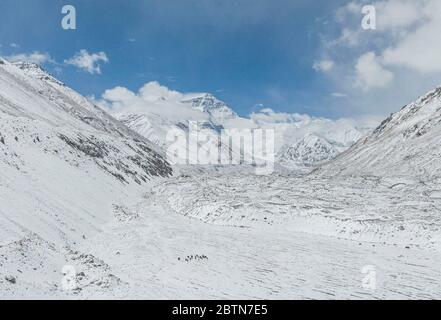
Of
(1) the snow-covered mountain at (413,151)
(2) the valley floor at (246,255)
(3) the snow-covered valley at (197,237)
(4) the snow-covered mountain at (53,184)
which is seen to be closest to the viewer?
(2) the valley floor at (246,255)

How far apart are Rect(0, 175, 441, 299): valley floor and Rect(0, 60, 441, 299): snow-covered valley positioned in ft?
0.30

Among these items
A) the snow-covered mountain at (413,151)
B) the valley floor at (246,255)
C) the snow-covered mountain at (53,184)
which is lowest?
the valley floor at (246,255)

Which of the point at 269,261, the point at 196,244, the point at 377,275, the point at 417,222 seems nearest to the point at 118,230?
the point at 196,244

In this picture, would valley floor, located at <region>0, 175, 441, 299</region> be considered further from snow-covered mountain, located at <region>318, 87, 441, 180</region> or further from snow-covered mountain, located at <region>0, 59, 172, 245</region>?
snow-covered mountain, located at <region>318, 87, 441, 180</region>

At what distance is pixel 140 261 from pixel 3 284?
30.5 ft

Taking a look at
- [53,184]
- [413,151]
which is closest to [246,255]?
[53,184]

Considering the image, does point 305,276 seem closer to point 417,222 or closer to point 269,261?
point 269,261

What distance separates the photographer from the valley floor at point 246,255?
2047 cm

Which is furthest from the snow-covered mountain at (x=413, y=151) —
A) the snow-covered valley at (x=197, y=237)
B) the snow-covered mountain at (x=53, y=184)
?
the snow-covered mountain at (x=53, y=184)

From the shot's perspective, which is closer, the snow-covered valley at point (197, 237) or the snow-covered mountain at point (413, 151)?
the snow-covered valley at point (197, 237)

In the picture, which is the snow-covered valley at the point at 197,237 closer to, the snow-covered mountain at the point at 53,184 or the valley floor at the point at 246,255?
the valley floor at the point at 246,255

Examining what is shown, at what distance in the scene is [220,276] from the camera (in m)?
23.4

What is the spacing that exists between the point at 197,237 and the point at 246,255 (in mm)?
8178

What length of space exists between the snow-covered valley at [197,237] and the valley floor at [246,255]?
90 mm
